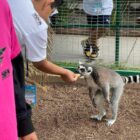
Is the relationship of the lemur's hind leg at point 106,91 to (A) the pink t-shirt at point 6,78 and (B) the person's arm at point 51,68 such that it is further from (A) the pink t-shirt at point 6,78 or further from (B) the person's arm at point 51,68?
(A) the pink t-shirt at point 6,78

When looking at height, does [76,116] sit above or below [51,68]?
below

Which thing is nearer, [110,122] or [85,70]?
[85,70]

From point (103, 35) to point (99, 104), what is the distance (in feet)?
8.12

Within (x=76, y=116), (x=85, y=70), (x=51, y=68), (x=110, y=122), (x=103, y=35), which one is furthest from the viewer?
(x=103, y=35)

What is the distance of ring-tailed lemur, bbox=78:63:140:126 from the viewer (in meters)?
4.25

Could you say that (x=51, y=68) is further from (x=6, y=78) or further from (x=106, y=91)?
(x=106, y=91)

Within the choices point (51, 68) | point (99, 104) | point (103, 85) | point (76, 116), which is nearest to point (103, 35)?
point (76, 116)

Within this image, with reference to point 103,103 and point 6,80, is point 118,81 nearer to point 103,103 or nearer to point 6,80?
point 103,103

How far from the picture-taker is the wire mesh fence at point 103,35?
21.4ft

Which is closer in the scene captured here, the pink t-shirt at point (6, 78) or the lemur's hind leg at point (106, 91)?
the pink t-shirt at point (6, 78)

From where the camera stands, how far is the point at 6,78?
152 cm

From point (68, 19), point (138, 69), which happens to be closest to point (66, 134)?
point (138, 69)

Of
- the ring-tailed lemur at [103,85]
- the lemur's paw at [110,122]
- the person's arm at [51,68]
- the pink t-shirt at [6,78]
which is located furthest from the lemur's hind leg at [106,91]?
the pink t-shirt at [6,78]

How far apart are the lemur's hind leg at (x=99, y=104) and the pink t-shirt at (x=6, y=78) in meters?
2.81
